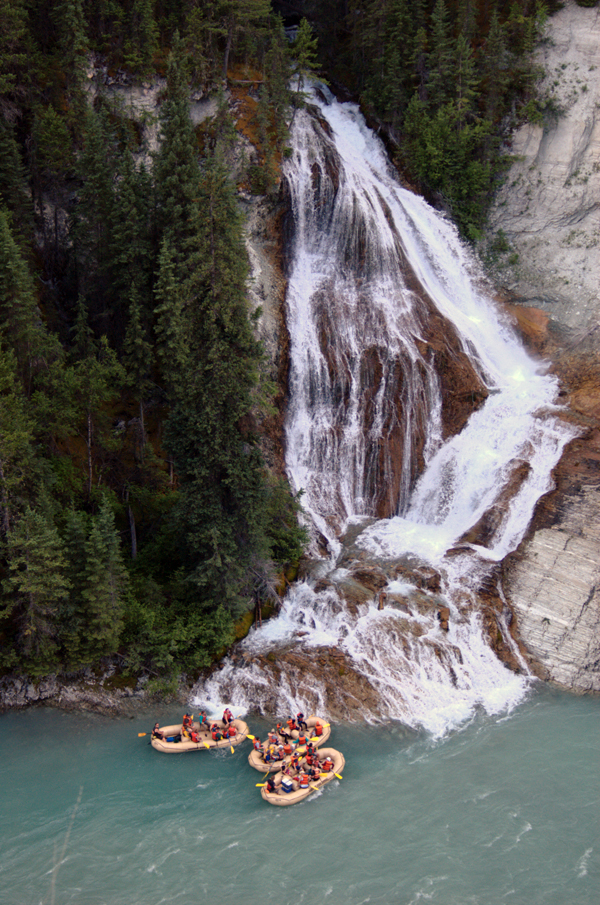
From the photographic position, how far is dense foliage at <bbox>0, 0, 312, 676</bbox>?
27.4 meters

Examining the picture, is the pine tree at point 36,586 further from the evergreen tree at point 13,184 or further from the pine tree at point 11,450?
the evergreen tree at point 13,184

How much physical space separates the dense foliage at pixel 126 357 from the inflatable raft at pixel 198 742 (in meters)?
2.75

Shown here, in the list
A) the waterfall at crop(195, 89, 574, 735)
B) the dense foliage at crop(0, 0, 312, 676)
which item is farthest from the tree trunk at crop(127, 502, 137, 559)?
the waterfall at crop(195, 89, 574, 735)

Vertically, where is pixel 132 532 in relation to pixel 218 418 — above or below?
below

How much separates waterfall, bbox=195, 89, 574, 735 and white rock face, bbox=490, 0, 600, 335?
11.7 feet

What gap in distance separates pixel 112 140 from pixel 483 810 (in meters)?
35.3

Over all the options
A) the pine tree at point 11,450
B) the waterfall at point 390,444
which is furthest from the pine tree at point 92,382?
the waterfall at point 390,444

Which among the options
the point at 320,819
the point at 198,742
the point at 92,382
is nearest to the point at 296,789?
the point at 320,819

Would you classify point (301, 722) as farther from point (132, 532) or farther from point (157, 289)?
point (157, 289)

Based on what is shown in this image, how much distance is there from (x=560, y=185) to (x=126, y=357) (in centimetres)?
3020

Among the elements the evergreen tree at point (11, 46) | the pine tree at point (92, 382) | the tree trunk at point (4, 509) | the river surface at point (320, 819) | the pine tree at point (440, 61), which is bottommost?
the river surface at point (320, 819)

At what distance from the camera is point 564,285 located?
143 ft

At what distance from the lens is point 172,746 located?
25.3 m

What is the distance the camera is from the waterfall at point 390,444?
28.1m
